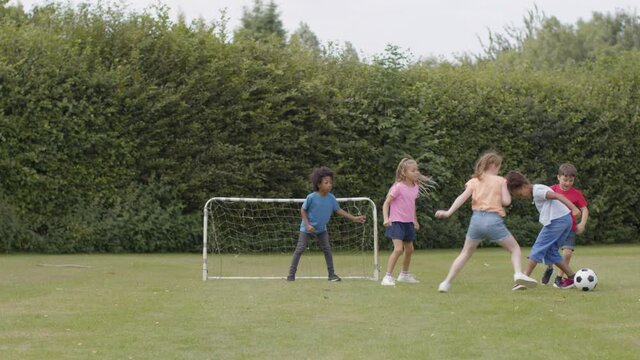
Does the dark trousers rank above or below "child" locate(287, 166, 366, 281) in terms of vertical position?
below

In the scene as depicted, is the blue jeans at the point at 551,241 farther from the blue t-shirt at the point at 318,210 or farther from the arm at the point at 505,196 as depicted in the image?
the blue t-shirt at the point at 318,210

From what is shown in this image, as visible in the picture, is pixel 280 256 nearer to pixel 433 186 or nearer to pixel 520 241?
pixel 433 186

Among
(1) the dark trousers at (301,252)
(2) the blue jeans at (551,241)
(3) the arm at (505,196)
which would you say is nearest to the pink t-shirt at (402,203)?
(1) the dark trousers at (301,252)

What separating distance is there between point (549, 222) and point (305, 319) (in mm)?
4175

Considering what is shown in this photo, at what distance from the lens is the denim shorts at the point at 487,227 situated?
11414 millimetres

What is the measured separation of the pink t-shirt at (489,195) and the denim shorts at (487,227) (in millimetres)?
65

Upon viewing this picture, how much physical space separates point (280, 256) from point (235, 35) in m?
4.84

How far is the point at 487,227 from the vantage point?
11.4 m

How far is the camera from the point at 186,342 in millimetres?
7957

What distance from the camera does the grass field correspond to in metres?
7.61

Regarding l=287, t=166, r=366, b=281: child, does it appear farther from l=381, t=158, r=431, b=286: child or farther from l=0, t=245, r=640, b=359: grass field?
l=381, t=158, r=431, b=286: child

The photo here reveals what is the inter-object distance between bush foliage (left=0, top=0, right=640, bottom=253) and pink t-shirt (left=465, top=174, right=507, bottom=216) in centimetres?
812

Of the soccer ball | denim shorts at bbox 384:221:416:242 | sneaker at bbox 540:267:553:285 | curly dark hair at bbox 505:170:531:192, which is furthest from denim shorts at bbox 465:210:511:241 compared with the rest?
denim shorts at bbox 384:221:416:242

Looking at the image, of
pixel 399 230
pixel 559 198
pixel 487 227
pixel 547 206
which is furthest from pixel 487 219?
pixel 399 230
